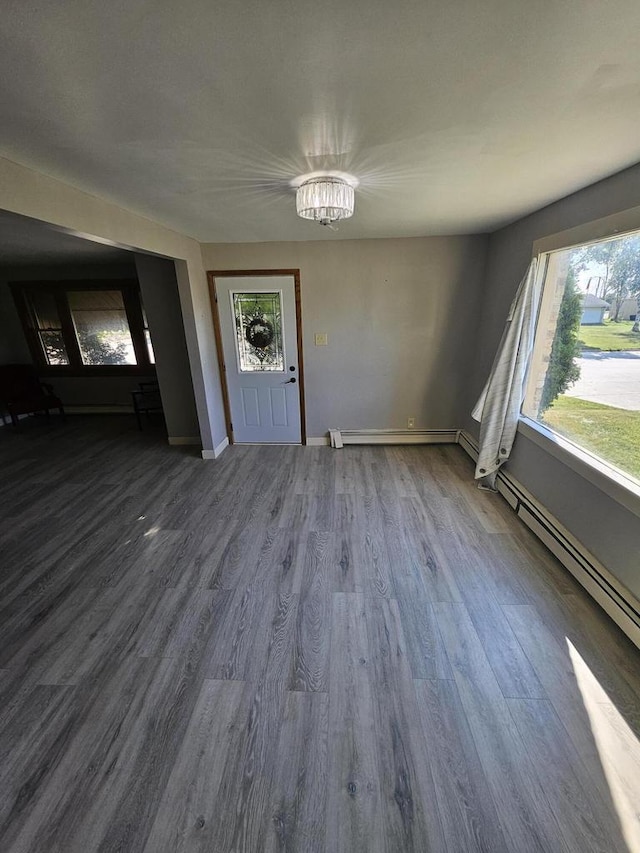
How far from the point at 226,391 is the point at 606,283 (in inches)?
134

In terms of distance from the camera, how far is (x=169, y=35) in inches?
30.3

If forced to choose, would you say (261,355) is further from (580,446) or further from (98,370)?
(98,370)

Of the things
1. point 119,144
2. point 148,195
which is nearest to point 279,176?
point 119,144

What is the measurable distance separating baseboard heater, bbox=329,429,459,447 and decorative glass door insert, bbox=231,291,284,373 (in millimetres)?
1040

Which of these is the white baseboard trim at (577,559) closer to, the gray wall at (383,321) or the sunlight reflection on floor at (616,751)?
the sunlight reflection on floor at (616,751)

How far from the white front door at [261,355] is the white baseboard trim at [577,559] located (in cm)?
233

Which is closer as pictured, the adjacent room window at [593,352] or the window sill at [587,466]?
the window sill at [587,466]

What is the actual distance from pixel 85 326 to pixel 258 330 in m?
3.16

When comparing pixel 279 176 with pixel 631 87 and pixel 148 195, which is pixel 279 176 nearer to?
pixel 148 195

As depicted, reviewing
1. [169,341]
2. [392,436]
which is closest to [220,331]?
[169,341]

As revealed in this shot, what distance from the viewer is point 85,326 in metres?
4.95

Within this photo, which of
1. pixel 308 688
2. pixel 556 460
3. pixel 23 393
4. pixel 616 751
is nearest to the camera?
pixel 616 751

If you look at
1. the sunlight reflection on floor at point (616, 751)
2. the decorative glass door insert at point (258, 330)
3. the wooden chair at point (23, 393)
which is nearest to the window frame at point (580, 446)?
the sunlight reflection on floor at point (616, 751)

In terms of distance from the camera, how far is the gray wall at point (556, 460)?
168 cm
